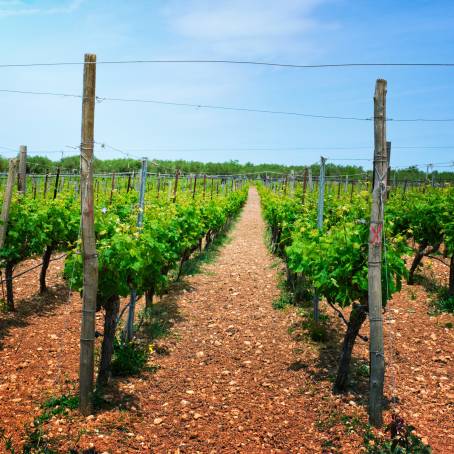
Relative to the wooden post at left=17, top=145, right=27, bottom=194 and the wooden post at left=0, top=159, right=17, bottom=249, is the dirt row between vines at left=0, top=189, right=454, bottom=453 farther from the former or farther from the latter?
the wooden post at left=17, top=145, right=27, bottom=194

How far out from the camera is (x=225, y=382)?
5.81 m

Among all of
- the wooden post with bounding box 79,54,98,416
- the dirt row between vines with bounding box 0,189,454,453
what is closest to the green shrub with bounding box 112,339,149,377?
the dirt row between vines with bounding box 0,189,454,453

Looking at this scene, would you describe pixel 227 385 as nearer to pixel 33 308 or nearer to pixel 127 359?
pixel 127 359

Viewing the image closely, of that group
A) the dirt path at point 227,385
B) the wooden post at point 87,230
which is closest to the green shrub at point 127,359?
the dirt path at point 227,385

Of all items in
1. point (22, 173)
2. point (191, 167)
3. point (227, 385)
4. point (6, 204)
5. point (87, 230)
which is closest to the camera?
point (87, 230)

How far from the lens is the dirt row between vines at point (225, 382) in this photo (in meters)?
4.49

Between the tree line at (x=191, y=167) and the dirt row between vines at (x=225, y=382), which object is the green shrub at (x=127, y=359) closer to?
the dirt row between vines at (x=225, y=382)

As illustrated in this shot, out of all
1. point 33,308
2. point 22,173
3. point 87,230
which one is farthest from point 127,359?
point 22,173

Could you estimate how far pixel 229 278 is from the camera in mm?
11367

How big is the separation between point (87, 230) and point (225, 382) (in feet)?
8.68

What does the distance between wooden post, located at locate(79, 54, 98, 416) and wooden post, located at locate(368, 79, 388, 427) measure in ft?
9.28

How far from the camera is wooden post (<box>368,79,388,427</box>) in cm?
466

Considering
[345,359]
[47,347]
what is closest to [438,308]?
[345,359]

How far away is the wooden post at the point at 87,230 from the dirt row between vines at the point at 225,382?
408mm
